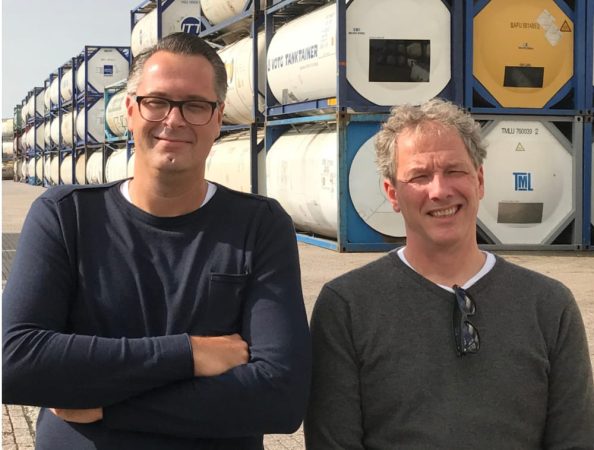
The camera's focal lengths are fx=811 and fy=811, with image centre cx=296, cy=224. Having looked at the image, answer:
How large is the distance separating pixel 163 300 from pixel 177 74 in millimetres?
665

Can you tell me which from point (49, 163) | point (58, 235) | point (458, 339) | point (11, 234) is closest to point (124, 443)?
point (58, 235)

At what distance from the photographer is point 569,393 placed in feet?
7.03

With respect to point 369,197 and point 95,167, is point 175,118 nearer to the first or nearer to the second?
point 369,197

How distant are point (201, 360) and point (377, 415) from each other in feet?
1.63

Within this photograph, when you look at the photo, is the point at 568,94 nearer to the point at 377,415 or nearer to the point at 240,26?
the point at 240,26

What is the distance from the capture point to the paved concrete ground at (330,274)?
13.3 ft

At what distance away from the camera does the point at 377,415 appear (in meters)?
2.17

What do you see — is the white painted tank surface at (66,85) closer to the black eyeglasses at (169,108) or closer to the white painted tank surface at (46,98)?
the white painted tank surface at (46,98)

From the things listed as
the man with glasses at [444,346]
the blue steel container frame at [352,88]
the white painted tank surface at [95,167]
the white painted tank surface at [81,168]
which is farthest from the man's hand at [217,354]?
the white painted tank surface at [81,168]

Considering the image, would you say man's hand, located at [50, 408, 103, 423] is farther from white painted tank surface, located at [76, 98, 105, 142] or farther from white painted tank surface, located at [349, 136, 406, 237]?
white painted tank surface, located at [76, 98, 105, 142]

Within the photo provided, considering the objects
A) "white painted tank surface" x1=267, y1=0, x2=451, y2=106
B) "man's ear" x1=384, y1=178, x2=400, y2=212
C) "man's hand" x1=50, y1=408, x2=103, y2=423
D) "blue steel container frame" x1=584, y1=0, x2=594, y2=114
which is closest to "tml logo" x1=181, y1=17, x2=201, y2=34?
"white painted tank surface" x1=267, y1=0, x2=451, y2=106

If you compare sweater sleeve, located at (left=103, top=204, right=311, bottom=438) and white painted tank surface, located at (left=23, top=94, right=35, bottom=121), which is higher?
white painted tank surface, located at (left=23, top=94, right=35, bottom=121)

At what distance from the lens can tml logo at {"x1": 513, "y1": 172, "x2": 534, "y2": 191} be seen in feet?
35.0

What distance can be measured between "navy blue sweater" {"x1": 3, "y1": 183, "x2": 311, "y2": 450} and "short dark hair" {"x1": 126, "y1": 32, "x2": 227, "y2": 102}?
1.09 feet
